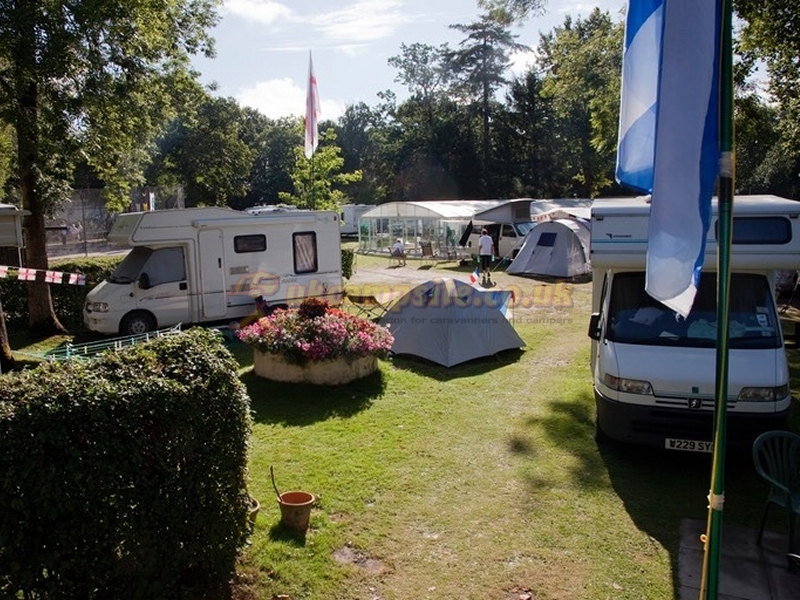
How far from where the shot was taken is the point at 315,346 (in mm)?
8930

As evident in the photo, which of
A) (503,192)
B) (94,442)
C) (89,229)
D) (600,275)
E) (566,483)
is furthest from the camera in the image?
(503,192)

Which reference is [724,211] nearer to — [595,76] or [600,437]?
[600,437]

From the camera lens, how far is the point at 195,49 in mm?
14398

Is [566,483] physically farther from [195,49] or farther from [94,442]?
[195,49]

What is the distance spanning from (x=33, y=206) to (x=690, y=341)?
1210 cm

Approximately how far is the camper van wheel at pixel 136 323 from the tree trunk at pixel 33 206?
7.04ft

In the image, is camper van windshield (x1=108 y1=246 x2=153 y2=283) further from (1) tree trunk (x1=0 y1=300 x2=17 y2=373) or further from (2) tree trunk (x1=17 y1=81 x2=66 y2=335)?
(1) tree trunk (x1=0 y1=300 x2=17 y2=373)

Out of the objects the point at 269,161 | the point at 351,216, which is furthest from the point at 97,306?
the point at 269,161

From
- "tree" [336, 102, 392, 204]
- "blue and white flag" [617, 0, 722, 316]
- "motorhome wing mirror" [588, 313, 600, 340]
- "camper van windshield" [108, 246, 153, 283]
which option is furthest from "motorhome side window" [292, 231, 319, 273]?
"tree" [336, 102, 392, 204]

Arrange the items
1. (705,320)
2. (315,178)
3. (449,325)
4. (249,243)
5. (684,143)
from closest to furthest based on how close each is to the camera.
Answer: (684,143), (705,320), (449,325), (249,243), (315,178)

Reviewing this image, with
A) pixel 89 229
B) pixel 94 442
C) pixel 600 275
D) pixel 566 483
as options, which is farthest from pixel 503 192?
pixel 94 442

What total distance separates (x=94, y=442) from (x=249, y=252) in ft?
33.8

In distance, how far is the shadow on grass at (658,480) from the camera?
5305mm

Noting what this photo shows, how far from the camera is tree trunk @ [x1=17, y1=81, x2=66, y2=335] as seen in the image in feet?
36.5
